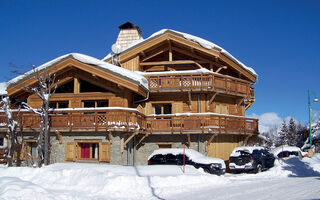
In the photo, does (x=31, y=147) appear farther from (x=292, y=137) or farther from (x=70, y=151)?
(x=292, y=137)

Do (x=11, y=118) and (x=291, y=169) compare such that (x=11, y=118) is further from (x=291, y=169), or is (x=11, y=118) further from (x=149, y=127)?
(x=291, y=169)

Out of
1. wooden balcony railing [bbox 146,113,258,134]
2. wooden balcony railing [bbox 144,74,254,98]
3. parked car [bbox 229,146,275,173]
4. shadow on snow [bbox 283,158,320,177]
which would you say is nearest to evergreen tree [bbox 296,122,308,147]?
shadow on snow [bbox 283,158,320,177]

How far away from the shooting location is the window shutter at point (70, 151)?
18.3 metres

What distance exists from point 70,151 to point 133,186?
753 cm

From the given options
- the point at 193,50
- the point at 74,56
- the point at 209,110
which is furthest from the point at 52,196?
the point at 193,50

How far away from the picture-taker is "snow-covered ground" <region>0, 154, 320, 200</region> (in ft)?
34.9

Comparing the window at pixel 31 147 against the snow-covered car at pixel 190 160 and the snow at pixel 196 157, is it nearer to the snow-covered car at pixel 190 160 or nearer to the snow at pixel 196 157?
the snow-covered car at pixel 190 160

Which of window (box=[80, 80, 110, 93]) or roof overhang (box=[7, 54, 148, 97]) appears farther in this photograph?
window (box=[80, 80, 110, 93])

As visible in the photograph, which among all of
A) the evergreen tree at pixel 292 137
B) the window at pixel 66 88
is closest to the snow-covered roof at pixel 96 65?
the window at pixel 66 88

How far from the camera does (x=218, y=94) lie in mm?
22797

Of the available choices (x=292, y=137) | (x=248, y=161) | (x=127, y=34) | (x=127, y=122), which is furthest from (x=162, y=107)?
(x=292, y=137)

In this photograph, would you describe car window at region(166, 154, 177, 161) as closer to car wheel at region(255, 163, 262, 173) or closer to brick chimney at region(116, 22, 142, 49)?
car wheel at region(255, 163, 262, 173)

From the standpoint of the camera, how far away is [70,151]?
18.4 m

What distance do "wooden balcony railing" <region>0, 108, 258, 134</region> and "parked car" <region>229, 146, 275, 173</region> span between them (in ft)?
6.59
